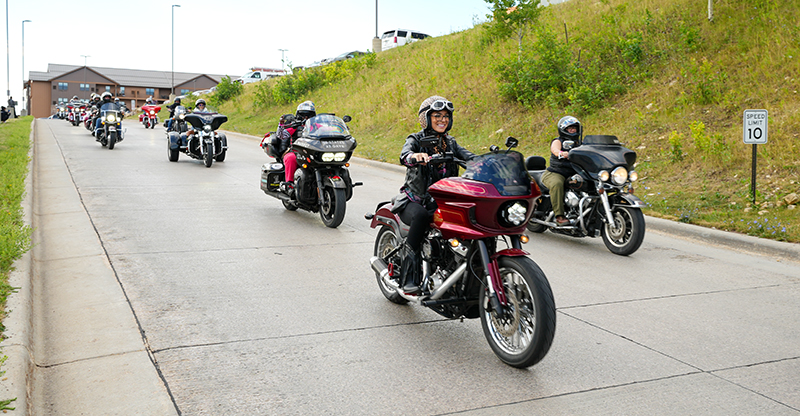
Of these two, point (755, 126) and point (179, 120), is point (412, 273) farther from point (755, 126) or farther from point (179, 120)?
point (179, 120)

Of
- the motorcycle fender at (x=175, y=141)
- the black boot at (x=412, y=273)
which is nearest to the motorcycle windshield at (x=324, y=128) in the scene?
the black boot at (x=412, y=273)

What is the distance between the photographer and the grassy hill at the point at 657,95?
1131 cm

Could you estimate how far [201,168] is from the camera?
681 inches

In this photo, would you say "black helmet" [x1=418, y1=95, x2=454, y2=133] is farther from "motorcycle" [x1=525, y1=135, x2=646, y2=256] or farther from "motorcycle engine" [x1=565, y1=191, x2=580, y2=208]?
"motorcycle engine" [x1=565, y1=191, x2=580, y2=208]

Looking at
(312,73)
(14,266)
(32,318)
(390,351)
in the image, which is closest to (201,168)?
(14,266)

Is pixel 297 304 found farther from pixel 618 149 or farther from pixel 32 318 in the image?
pixel 618 149

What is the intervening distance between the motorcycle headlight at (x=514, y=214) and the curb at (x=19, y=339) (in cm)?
287

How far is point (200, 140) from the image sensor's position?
58.1 ft

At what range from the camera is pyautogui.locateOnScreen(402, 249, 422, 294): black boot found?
5.29 metres

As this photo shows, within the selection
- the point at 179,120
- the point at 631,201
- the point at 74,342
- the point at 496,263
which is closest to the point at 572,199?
the point at 631,201

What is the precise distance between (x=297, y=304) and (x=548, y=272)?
2761 mm

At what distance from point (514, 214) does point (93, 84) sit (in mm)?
112232

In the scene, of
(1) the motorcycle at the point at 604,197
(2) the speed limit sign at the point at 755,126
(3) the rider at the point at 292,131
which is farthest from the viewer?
(3) the rider at the point at 292,131

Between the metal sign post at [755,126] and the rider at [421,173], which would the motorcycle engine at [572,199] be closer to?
the metal sign post at [755,126]
